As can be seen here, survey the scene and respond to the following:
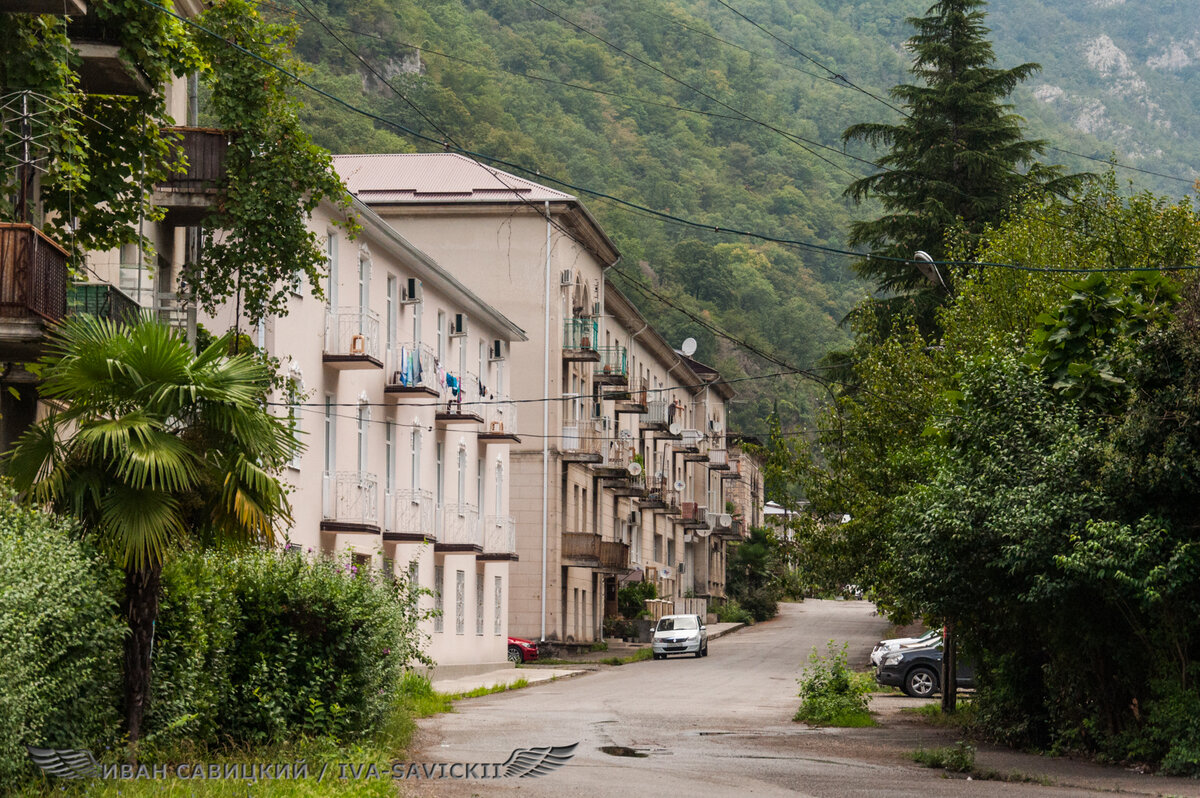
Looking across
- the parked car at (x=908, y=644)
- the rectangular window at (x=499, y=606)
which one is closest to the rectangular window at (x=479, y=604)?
the rectangular window at (x=499, y=606)

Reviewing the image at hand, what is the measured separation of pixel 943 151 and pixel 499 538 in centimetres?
1659

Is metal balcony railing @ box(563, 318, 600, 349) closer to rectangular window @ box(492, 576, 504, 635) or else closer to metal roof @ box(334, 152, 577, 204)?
metal roof @ box(334, 152, 577, 204)

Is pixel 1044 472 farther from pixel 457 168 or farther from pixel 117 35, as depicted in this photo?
pixel 457 168

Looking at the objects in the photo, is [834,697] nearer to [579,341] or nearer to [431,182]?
[579,341]

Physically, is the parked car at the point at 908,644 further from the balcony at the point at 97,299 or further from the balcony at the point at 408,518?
the balcony at the point at 97,299

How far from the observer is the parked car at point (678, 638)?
49656mm

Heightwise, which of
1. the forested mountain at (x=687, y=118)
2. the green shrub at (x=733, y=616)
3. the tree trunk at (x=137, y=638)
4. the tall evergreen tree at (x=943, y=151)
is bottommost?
the green shrub at (x=733, y=616)

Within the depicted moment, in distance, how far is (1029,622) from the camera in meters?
17.5

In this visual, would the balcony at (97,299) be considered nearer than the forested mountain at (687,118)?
Yes

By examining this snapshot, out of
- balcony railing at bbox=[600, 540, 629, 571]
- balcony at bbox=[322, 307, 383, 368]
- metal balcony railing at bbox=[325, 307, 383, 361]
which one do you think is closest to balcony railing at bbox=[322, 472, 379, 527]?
balcony at bbox=[322, 307, 383, 368]

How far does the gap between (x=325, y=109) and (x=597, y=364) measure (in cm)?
1849

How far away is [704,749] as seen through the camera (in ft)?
59.6

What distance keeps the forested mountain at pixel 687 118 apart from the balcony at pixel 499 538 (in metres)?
28.4

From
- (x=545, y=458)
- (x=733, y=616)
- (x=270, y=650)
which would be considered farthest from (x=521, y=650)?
(x=733, y=616)
